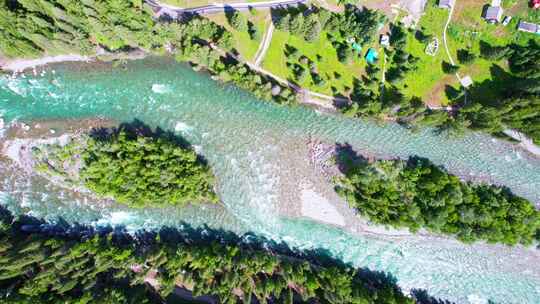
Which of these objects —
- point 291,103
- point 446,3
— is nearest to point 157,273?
point 291,103

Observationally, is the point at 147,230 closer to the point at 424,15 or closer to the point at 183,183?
the point at 183,183

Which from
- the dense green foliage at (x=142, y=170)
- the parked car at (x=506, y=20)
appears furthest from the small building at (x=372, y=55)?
the dense green foliage at (x=142, y=170)

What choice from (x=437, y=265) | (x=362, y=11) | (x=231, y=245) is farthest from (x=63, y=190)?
(x=437, y=265)

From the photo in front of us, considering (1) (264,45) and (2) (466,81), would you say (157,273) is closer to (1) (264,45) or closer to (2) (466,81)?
Result: (1) (264,45)

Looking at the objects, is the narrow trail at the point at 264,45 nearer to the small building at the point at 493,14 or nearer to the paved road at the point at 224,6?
the paved road at the point at 224,6

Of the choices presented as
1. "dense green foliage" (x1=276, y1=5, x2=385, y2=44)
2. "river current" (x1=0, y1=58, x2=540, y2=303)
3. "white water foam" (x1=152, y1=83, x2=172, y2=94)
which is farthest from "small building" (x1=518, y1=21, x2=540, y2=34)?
"white water foam" (x1=152, y1=83, x2=172, y2=94)
